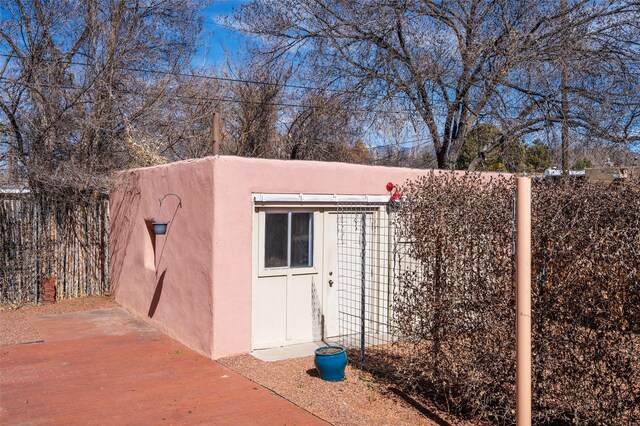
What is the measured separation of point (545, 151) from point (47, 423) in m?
12.1

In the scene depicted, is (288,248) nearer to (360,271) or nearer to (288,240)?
(288,240)

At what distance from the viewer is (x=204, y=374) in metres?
7.38

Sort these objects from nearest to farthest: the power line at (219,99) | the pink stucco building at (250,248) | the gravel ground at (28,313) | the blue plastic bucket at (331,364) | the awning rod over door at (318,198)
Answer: the blue plastic bucket at (331,364), the pink stucco building at (250,248), the awning rod over door at (318,198), the gravel ground at (28,313), the power line at (219,99)

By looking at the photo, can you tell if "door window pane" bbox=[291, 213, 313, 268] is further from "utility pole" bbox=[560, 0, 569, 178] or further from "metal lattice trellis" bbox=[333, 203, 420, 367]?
"utility pole" bbox=[560, 0, 569, 178]

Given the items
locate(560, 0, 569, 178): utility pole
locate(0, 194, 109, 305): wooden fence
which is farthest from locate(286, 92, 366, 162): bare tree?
locate(0, 194, 109, 305): wooden fence

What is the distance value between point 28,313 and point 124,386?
17.8ft

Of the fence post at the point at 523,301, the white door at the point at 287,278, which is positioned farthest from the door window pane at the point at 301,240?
the fence post at the point at 523,301

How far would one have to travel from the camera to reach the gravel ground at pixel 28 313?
937 cm

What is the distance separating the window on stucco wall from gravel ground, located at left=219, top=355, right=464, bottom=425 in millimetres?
1544

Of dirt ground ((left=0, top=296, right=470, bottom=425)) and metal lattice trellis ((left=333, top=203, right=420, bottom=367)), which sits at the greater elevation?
metal lattice trellis ((left=333, top=203, right=420, bottom=367))

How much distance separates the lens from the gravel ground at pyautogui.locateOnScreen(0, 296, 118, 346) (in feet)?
30.7

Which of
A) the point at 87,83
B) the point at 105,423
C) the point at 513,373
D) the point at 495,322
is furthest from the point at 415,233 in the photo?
the point at 87,83

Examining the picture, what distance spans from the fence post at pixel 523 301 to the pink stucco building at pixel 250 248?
4.55m

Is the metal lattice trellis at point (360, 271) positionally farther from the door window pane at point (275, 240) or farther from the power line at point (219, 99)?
the power line at point (219, 99)
